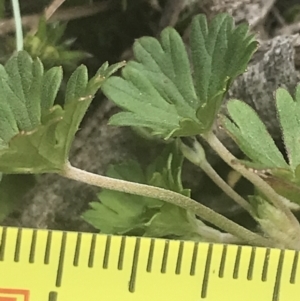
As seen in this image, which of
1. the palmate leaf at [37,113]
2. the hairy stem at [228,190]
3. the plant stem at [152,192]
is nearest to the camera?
the palmate leaf at [37,113]

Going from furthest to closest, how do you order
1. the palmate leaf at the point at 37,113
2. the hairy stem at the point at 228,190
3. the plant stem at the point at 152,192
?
the hairy stem at the point at 228,190 < the plant stem at the point at 152,192 < the palmate leaf at the point at 37,113

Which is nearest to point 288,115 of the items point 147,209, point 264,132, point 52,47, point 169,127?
point 264,132

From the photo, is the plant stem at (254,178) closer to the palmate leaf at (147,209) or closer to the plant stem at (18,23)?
the palmate leaf at (147,209)

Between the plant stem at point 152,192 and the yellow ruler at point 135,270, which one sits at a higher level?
the plant stem at point 152,192

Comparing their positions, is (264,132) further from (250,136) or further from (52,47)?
(52,47)

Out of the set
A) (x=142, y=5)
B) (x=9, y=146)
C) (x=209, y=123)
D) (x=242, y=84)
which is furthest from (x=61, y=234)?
(x=142, y=5)

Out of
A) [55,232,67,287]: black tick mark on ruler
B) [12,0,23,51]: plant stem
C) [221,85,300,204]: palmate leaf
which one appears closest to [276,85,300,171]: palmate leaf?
[221,85,300,204]: palmate leaf

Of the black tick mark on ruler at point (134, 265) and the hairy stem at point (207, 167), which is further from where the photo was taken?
the hairy stem at point (207, 167)

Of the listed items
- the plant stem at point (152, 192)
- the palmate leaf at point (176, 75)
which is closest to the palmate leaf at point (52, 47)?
the palmate leaf at point (176, 75)
